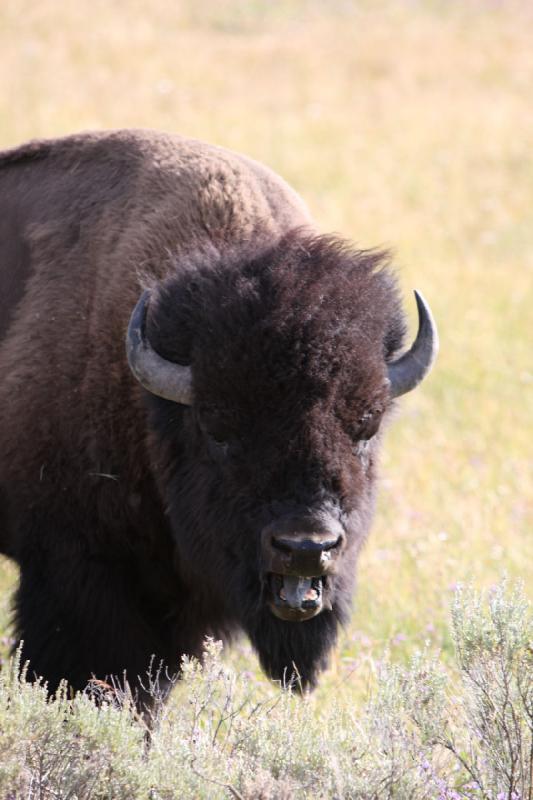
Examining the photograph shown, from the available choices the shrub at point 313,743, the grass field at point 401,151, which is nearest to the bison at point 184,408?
the shrub at point 313,743

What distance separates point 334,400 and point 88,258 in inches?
55.7

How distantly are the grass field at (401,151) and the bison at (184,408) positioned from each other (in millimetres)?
925

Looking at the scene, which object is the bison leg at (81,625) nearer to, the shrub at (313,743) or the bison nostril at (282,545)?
the shrub at (313,743)

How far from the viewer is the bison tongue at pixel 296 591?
12.5 ft

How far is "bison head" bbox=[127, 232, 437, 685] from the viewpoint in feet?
12.6

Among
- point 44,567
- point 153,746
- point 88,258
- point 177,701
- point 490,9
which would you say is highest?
point 88,258

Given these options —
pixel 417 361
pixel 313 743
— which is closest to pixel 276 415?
pixel 417 361

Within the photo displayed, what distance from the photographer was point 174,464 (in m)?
4.45

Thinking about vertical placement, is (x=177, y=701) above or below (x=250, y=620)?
below

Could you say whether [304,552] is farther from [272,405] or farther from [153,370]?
[153,370]

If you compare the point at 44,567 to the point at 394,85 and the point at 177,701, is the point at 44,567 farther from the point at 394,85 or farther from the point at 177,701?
the point at 394,85

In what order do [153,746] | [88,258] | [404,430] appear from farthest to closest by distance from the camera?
[404,430], [88,258], [153,746]

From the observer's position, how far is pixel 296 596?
3.80 m

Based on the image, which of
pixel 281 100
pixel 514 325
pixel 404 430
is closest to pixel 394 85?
pixel 281 100
